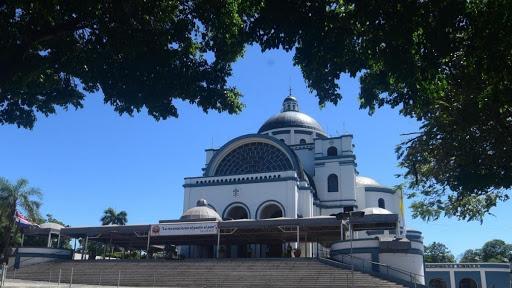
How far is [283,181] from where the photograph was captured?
38000mm

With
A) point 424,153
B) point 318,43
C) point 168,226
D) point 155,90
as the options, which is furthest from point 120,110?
point 168,226

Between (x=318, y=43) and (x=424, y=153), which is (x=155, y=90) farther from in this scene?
(x=424, y=153)

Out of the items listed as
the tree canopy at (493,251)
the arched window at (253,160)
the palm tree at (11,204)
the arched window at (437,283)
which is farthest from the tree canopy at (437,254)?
the palm tree at (11,204)

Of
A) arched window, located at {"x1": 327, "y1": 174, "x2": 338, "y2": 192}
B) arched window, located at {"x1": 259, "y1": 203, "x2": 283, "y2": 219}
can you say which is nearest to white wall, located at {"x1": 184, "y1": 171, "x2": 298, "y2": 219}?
arched window, located at {"x1": 259, "y1": 203, "x2": 283, "y2": 219}

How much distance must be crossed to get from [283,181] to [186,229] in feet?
30.0

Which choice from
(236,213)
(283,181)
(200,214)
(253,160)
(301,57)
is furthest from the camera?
(253,160)

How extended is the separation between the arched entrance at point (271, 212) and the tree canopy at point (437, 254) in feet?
118

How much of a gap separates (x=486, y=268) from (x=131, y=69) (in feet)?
126

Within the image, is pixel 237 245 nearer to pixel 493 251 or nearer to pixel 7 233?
pixel 7 233

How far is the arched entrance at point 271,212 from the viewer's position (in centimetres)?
3834

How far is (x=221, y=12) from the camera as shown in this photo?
10.4 metres

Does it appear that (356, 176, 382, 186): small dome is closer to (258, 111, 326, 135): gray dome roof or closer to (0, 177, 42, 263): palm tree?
(258, 111, 326, 135): gray dome roof

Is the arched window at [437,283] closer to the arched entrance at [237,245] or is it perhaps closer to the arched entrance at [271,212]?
the arched entrance at [271,212]

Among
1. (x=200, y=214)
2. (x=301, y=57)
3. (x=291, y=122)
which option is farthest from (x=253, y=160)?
(x=301, y=57)
